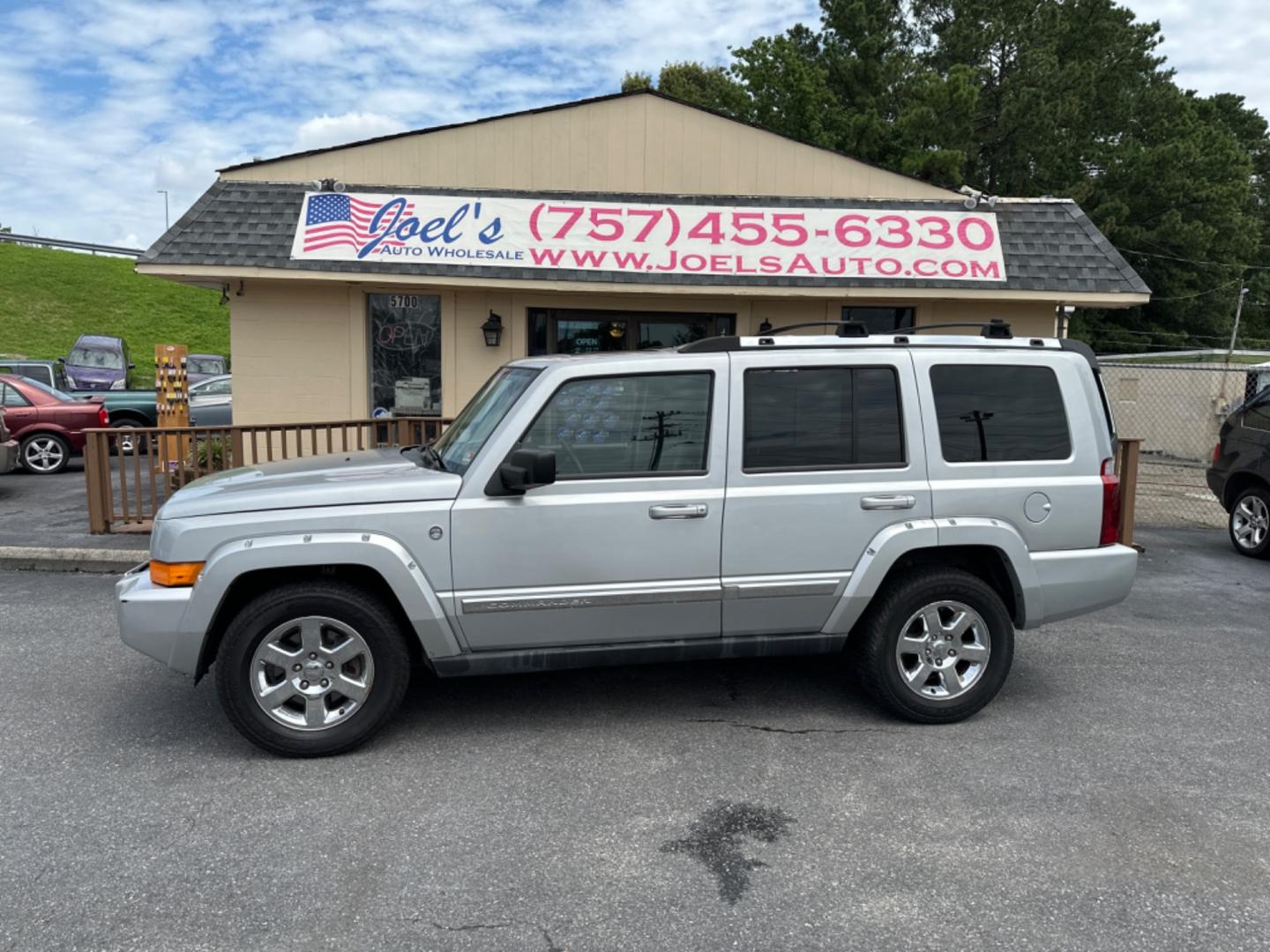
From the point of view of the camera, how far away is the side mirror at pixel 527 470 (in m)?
3.92

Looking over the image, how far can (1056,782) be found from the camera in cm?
396

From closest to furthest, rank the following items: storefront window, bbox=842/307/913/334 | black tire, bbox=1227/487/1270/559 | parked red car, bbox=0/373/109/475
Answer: black tire, bbox=1227/487/1270/559 < storefront window, bbox=842/307/913/334 < parked red car, bbox=0/373/109/475

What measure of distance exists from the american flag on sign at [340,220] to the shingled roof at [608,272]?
9.0 inches

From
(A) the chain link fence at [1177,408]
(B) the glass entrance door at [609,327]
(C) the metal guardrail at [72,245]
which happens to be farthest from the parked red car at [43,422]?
(C) the metal guardrail at [72,245]

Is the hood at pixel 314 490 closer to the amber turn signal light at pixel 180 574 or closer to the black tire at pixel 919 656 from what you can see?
the amber turn signal light at pixel 180 574

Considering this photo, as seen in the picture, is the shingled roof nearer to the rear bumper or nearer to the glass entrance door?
the glass entrance door

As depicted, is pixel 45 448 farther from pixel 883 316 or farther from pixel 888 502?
pixel 888 502

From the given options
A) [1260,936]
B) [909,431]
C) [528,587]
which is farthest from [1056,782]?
[528,587]

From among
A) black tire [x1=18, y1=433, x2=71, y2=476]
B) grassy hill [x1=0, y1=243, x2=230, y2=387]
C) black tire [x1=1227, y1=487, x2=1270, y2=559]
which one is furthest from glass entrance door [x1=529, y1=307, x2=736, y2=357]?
grassy hill [x1=0, y1=243, x2=230, y2=387]

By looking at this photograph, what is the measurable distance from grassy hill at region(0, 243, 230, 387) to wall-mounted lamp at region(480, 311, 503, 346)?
28.1 m

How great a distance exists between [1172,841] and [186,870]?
3.62 meters

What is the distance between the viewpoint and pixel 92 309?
145ft

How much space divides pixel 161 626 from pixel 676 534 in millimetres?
2288

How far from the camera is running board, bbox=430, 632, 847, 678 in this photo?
13.8ft
